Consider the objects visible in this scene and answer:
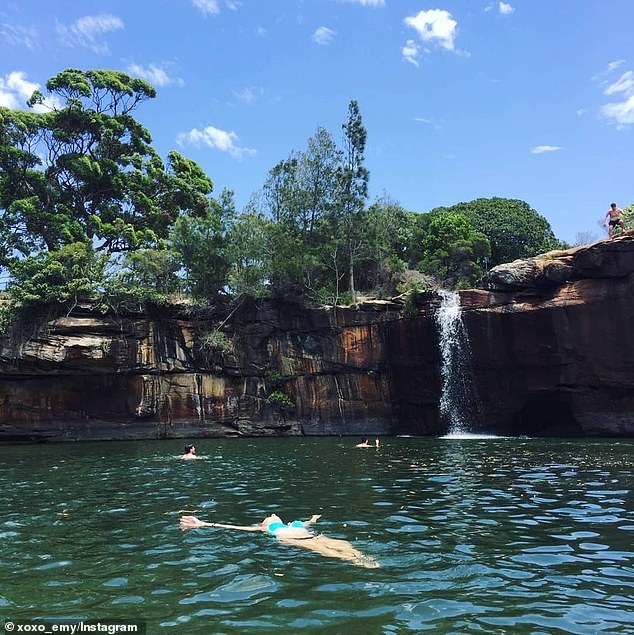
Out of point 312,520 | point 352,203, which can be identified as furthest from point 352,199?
point 312,520

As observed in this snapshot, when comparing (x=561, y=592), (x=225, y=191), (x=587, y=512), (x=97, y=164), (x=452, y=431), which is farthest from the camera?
(x=97, y=164)

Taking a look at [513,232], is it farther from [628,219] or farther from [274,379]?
[274,379]

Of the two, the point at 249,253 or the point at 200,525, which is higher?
the point at 249,253

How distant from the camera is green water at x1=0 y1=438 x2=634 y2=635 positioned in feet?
19.6

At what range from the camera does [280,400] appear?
112 feet

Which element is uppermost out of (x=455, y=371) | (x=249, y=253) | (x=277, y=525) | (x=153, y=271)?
(x=249, y=253)

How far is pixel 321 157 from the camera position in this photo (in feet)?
127

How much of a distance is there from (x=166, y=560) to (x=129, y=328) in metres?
27.3

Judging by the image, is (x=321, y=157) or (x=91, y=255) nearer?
(x=91, y=255)

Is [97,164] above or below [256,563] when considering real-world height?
above

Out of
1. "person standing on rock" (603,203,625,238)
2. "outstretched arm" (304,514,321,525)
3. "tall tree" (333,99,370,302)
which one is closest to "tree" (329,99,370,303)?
"tall tree" (333,99,370,302)

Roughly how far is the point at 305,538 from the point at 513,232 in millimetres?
41555

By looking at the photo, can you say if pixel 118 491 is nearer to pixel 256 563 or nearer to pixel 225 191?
pixel 256 563

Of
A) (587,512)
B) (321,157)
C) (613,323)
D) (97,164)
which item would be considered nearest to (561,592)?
(587,512)
